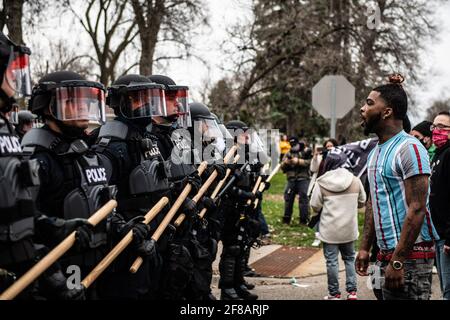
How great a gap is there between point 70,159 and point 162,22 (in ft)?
34.8

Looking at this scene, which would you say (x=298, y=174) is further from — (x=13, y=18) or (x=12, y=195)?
(x=12, y=195)

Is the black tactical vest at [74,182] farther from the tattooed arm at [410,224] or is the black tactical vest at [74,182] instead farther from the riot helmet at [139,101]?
the tattooed arm at [410,224]

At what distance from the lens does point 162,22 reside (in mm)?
13617

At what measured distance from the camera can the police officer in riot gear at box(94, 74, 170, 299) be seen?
3.99 m

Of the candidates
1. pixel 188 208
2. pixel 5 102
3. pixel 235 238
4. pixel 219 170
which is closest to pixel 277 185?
pixel 235 238

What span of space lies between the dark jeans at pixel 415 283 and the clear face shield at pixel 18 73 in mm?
2532

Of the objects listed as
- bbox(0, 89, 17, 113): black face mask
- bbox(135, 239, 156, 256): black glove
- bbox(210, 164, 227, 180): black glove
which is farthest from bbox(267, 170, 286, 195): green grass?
bbox(0, 89, 17, 113): black face mask

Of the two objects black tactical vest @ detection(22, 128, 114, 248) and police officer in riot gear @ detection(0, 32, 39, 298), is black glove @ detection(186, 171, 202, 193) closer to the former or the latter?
black tactical vest @ detection(22, 128, 114, 248)

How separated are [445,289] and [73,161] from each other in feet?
9.99

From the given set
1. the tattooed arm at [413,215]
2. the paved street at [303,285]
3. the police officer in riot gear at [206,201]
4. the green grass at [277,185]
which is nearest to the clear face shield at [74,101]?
the police officer in riot gear at [206,201]

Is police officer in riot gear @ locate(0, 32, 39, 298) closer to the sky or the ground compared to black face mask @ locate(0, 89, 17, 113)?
closer to the ground

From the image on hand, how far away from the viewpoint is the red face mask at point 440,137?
5.00m

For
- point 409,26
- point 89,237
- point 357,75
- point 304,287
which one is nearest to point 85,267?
point 89,237

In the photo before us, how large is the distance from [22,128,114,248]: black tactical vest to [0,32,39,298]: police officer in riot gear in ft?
1.50
